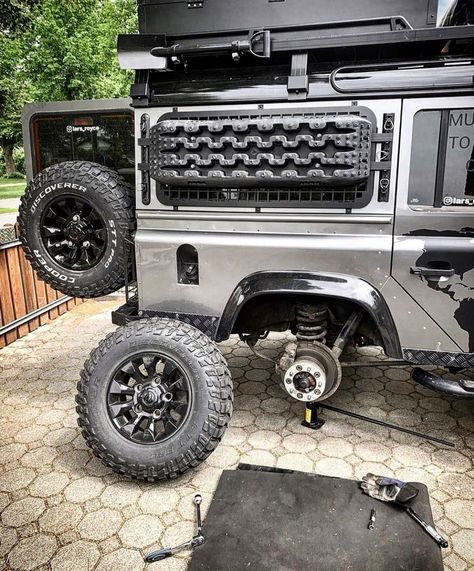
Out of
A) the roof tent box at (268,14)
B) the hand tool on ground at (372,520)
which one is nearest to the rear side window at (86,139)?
the roof tent box at (268,14)

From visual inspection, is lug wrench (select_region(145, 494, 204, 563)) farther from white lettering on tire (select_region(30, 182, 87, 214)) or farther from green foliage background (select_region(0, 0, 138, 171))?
green foliage background (select_region(0, 0, 138, 171))

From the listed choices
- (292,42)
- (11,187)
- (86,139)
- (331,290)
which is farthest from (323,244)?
(11,187)

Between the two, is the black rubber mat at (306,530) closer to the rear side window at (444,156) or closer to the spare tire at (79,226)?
the spare tire at (79,226)

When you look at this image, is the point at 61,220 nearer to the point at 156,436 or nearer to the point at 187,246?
the point at 187,246

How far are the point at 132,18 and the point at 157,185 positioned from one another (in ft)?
46.3

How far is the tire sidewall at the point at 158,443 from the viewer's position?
8.93 ft

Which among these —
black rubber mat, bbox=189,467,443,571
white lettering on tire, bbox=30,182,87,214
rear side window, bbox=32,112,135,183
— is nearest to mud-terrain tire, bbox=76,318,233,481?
black rubber mat, bbox=189,467,443,571

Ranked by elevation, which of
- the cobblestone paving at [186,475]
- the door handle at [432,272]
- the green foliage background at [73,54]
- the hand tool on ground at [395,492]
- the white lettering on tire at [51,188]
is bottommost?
the cobblestone paving at [186,475]

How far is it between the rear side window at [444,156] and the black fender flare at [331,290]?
65cm

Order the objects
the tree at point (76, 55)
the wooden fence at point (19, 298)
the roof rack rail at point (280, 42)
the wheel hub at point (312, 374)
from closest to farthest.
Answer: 1. the roof rack rail at point (280, 42)
2. the wheel hub at point (312, 374)
3. the wooden fence at point (19, 298)
4. the tree at point (76, 55)

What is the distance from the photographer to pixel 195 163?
2740 mm

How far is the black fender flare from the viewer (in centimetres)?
269

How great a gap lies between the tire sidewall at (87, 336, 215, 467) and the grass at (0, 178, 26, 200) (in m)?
5.84

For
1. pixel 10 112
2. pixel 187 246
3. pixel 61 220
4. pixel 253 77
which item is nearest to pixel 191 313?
pixel 187 246
